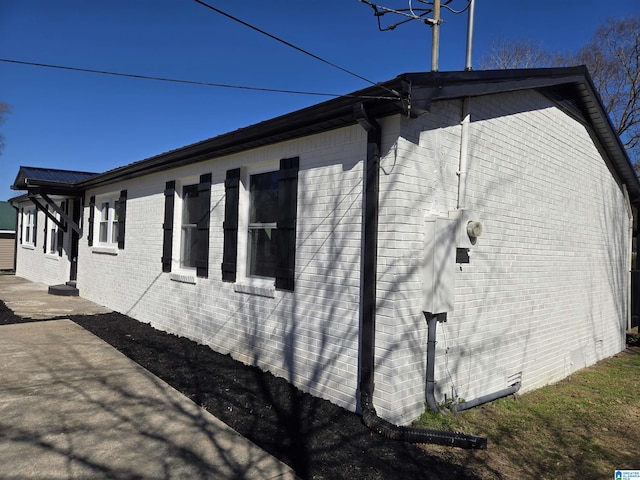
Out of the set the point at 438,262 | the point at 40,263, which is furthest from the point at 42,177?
the point at 438,262

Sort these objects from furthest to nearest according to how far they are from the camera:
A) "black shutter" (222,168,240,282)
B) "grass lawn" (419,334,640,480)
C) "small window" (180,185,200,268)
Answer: "small window" (180,185,200,268) → "black shutter" (222,168,240,282) → "grass lawn" (419,334,640,480)

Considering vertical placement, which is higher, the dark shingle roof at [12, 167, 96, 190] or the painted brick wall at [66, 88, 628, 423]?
the dark shingle roof at [12, 167, 96, 190]

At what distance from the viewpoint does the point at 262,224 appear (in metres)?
5.86

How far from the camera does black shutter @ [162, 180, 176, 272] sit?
25.4 ft

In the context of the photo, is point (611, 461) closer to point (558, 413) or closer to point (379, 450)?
point (558, 413)

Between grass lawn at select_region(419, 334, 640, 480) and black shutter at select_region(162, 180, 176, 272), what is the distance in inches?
204

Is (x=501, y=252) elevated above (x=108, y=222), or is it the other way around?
(x=108, y=222)

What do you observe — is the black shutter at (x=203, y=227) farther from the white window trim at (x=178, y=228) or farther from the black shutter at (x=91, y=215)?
the black shutter at (x=91, y=215)

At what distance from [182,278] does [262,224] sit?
7.01ft

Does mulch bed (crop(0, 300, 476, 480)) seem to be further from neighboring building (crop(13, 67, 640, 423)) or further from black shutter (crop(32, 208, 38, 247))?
black shutter (crop(32, 208, 38, 247))

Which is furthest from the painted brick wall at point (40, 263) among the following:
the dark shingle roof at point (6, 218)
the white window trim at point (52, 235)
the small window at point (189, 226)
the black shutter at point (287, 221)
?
the dark shingle roof at point (6, 218)

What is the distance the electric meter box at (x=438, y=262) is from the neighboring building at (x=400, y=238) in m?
0.02

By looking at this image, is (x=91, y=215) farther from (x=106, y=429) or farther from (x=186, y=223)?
(x=106, y=429)

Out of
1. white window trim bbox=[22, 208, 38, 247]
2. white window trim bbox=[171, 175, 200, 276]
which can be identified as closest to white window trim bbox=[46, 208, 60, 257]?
white window trim bbox=[22, 208, 38, 247]
